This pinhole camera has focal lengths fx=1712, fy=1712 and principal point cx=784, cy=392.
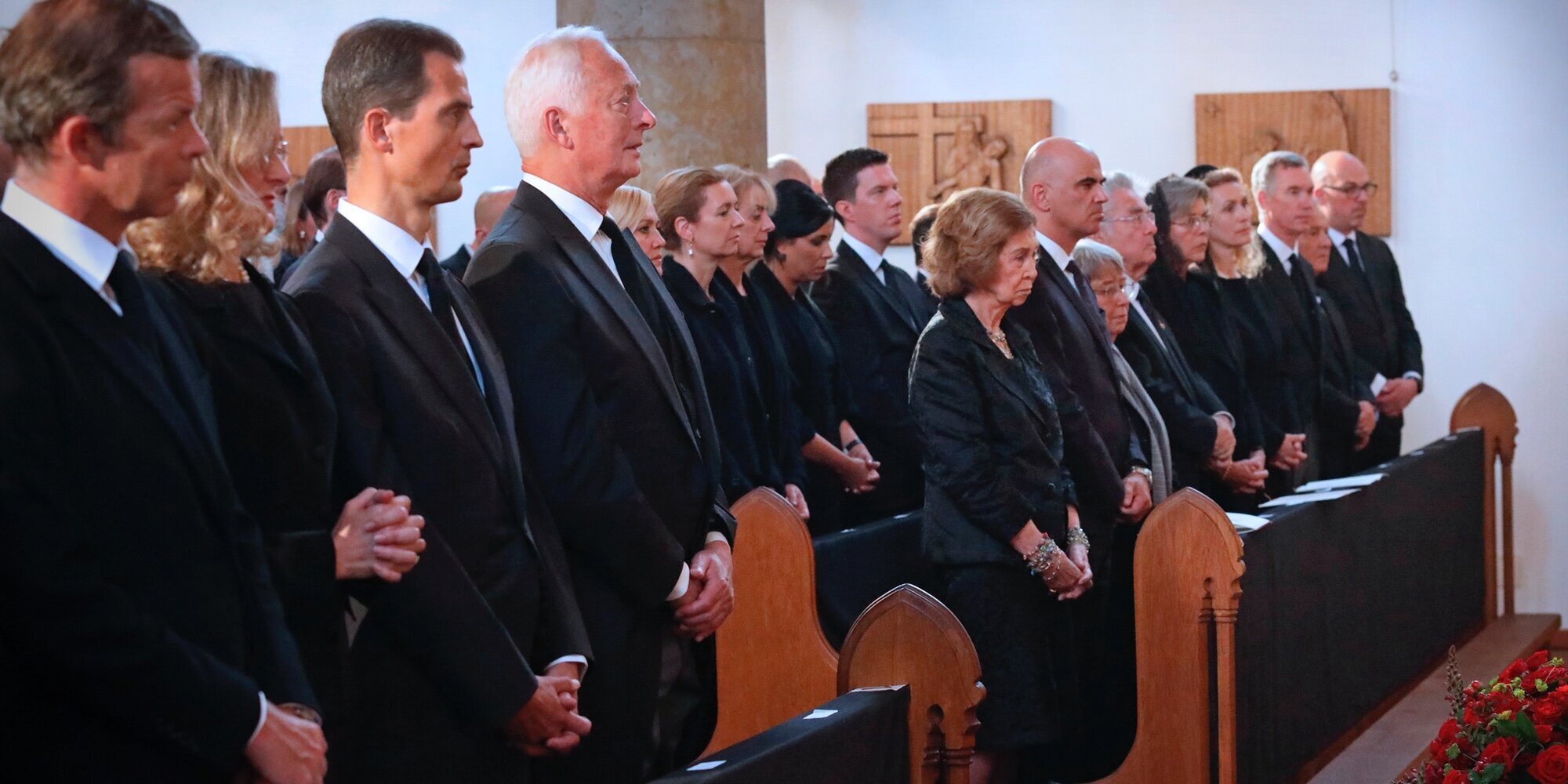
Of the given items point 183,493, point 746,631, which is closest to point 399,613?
point 183,493

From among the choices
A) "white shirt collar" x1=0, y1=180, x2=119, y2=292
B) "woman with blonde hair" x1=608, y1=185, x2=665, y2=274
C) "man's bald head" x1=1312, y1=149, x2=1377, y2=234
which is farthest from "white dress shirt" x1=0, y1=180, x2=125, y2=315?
"man's bald head" x1=1312, y1=149, x2=1377, y2=234

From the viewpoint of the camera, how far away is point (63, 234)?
1.75 m

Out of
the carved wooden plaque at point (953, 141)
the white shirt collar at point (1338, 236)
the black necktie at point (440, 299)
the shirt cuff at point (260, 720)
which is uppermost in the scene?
the carved wooden plaque at point (953, 141)

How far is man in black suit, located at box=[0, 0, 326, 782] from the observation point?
164 centimetres

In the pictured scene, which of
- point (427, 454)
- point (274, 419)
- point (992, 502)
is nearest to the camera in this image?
point (274, 419)

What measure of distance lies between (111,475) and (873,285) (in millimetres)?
4066

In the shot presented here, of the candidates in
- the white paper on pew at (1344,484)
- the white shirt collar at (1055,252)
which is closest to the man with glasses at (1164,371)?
the white paper on pew at (1344,484)

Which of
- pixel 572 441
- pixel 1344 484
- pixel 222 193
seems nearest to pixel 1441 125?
pixel 1344 484

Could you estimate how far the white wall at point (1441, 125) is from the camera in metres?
8.37

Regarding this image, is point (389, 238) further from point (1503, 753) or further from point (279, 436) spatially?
point (1503, 753)

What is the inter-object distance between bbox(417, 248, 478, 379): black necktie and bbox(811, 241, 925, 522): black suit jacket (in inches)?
124

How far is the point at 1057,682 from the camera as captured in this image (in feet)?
13.7

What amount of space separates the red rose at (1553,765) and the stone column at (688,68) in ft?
12.8

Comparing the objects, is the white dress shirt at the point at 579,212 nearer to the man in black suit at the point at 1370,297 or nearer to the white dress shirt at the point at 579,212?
the white dress shirt at the point at 579,212
